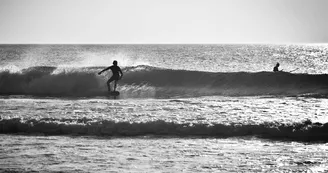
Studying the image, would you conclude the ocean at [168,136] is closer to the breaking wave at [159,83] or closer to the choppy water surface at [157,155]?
the choppy water surface at [157,155]

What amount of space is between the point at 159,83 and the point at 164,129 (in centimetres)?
1526

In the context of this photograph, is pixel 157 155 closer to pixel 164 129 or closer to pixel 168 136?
pixel 168 136

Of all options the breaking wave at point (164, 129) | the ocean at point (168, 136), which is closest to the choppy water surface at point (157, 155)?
the ocean at point (168, 136)

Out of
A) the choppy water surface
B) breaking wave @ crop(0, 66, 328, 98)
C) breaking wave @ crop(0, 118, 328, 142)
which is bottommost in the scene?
the choppy water surface

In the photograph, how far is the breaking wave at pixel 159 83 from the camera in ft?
77.6

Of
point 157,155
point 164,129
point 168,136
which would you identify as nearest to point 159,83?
point 164,129

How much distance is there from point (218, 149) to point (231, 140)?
1066 mm

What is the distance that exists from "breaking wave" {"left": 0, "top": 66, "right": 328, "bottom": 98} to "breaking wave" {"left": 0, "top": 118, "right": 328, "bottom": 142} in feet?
31.7

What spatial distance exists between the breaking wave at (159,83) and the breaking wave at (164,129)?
380 inches

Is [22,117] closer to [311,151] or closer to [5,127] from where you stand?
[5,127]

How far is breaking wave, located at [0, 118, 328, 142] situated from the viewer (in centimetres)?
1123

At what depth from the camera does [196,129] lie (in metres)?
11.5

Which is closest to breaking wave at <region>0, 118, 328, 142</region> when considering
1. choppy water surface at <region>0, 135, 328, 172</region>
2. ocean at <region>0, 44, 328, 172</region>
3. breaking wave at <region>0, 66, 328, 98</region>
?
ocean at <region>0, 44, 328, 172</region>

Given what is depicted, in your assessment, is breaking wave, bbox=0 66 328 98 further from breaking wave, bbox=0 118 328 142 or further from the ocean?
breaking wave, bbox=0 118 328 142
